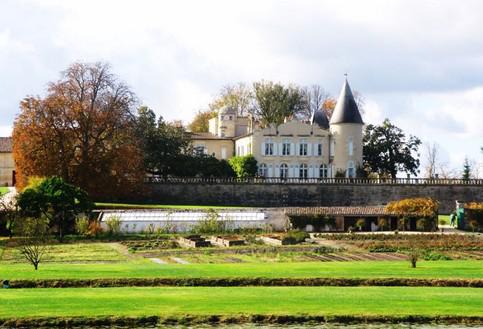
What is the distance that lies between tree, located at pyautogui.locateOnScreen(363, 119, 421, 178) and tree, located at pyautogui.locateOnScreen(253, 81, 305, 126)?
11371mm

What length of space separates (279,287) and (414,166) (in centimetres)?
6721

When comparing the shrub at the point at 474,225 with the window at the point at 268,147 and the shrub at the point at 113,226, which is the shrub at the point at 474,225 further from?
the window at the point at 268,147

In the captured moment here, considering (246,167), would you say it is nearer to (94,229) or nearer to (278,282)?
(94,229)

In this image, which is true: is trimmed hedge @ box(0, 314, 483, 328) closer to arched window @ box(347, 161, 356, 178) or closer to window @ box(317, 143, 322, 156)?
arched window @ box(347, 161, 356, 178)

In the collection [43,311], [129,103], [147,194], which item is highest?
[129,103]

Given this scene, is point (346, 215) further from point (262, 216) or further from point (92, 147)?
point (92, 147)

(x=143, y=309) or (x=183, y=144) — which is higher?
(x=183, y=144)

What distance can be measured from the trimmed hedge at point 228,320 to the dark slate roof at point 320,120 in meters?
73.5

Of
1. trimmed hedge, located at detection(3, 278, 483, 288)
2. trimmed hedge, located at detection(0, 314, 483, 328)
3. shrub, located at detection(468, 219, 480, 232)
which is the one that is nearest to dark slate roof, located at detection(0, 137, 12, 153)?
shrub, located at detection(468, 219, 480, 232)

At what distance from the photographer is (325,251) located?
152 ft

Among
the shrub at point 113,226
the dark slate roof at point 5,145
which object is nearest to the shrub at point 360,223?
the shrub at point 113,226

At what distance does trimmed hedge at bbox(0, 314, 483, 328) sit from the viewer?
22859 mm

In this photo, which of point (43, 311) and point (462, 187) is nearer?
point (43, 311)

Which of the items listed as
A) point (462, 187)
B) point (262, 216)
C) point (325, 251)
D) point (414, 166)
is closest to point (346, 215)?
point (262, 216)
